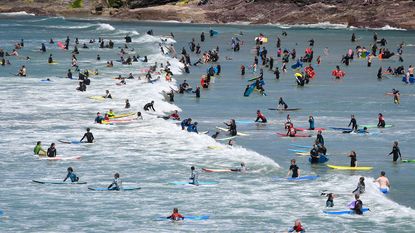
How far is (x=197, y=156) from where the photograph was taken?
49.4 meters

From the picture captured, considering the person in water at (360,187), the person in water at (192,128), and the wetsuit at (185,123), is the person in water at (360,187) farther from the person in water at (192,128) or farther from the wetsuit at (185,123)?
the wetsuit at (185,123)

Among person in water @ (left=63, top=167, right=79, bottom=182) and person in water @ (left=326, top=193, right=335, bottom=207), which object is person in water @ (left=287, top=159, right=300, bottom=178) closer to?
person in water @ (left=326, top=193, right=335, bottom=207)

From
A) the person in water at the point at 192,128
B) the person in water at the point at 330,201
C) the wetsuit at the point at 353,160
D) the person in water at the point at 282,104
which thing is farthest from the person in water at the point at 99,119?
the person in water at the point at 330,201

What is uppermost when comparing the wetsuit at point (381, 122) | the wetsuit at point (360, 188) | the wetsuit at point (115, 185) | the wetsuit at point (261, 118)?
the wetsuit at point (381, 122)

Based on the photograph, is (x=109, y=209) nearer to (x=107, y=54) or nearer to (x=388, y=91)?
(x=388, y=91)

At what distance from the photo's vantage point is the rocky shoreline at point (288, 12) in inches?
5866

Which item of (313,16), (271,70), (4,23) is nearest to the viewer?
(271,70)

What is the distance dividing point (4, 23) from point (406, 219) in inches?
5911

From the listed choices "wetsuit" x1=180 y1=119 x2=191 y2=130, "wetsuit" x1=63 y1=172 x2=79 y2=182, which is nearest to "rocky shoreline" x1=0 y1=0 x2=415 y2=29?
"wetsuit" x1=180 y1=119 x2=191 y2=130

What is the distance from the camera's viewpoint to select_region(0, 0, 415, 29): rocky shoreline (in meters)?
149

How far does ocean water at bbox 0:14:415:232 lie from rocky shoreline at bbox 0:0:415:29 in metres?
59.9

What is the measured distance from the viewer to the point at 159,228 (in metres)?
36.4

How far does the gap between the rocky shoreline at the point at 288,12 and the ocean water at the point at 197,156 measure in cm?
5985

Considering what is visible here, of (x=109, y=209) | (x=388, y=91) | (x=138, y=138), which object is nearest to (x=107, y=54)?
(x=388, y=91)
